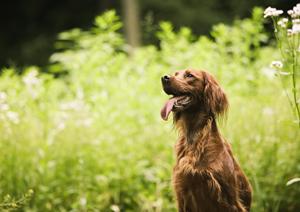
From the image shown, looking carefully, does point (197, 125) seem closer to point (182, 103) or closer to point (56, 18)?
point (182, 103)

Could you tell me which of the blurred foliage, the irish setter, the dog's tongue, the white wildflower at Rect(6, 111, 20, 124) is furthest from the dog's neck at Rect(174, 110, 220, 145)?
the blurred foliage

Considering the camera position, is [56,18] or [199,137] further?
[56,18]

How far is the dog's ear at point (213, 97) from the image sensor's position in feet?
11.2

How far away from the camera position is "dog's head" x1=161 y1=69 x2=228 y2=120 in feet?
11.0

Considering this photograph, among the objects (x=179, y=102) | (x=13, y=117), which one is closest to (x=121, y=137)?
(x=13, y=117)

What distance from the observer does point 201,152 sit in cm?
329

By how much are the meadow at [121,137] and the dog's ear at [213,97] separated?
919 mm

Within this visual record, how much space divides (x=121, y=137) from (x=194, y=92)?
7.93ft

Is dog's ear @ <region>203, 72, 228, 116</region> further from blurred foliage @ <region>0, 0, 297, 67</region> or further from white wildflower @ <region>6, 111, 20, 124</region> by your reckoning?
blurred foliage @ <region>0, 0, 297, 67</region>

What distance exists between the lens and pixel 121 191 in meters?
5.32

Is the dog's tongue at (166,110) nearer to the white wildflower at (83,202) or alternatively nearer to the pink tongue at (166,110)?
the pink tongue at (166,110)

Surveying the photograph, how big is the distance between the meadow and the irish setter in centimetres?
97

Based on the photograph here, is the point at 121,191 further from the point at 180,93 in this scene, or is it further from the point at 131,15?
the point at 131,15

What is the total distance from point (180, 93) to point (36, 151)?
2.36m
